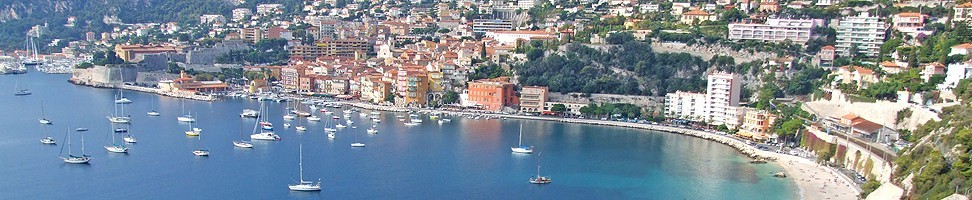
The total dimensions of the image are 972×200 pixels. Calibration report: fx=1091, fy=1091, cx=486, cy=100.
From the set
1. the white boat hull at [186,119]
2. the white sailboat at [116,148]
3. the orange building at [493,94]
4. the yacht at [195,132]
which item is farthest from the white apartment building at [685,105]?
A: the white sailboat at [116,148]

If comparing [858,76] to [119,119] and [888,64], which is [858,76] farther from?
[119,119]

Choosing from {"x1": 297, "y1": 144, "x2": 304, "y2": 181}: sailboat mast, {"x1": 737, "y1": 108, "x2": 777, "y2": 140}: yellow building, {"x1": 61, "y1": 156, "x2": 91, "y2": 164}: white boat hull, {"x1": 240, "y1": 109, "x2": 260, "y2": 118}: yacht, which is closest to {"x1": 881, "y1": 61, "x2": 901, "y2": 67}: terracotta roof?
{"x1": 737, "y1": 108, "x2": 777, "y2": 140}: yellow building

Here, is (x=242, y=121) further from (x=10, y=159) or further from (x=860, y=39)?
(x=860, y=39)

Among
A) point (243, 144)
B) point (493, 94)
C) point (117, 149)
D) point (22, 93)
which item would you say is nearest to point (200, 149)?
point (243, 144)

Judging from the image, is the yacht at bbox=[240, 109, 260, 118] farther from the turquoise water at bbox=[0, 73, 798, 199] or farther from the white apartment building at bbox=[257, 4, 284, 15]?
the white apartment building at bbox=[257, 4, 284, 15]

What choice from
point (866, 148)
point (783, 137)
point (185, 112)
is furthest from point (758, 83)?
point (185, 112)

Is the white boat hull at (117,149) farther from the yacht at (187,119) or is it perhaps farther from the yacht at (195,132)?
the yacht at (187,119)

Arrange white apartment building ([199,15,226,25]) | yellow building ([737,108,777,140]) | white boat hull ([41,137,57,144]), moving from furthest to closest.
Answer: white apartment building ([199,15,226,25])
yellow building ([737,108,777,140])
white boat hull ([41,137,57,144])
